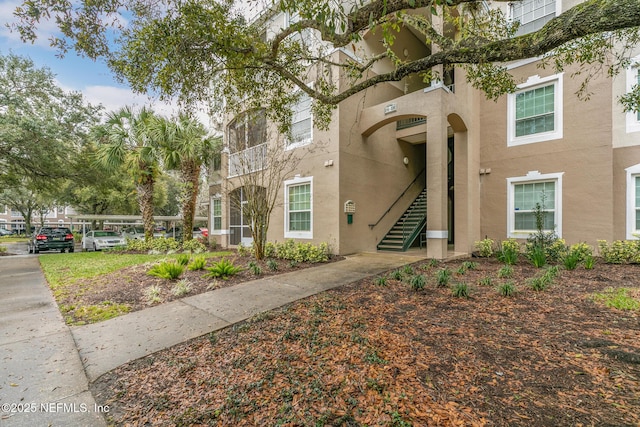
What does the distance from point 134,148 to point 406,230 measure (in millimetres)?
12766

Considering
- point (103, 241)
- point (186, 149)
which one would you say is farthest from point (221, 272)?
point (103, 241)

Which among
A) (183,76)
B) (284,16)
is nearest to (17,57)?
(284,16)

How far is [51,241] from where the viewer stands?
1599 centimetres

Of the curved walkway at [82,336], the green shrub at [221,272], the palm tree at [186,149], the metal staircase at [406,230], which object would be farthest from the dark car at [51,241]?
the metal staircase at [406,230]

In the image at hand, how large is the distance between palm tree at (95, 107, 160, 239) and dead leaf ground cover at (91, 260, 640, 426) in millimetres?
11849

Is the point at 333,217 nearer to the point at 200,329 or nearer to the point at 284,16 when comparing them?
the point at 200,329

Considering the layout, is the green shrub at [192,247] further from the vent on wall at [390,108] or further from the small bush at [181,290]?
the vent on wall at [390,108]

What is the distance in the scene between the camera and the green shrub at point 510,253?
25.2 ft

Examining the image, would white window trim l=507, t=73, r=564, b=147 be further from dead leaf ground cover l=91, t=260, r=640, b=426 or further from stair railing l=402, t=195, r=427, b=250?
dead leaf ground cover l=91, t=260, r=640, b=426

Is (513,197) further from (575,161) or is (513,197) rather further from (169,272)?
(169,272)

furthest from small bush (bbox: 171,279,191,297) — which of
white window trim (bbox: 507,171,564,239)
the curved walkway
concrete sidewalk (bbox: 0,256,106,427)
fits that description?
white window trim (bbox: 507,171,564,239)

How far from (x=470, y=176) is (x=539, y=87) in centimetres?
371

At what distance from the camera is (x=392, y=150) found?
11.2 meters

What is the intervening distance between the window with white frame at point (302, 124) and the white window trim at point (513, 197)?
7.31 meters
